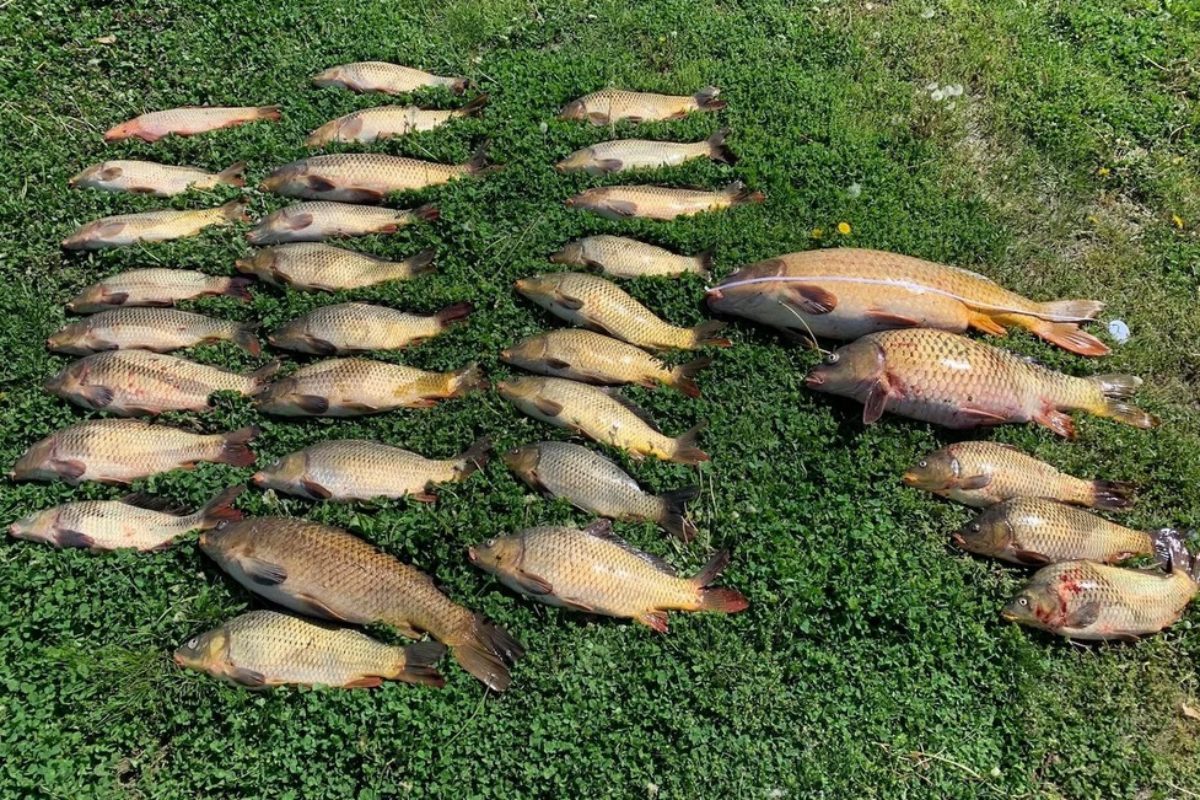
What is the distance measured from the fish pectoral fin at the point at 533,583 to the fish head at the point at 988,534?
8.80ft

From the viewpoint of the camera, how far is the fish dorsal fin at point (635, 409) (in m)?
5.31

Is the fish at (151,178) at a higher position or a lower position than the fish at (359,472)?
higher

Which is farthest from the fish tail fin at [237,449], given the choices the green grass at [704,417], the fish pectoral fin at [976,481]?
the fish pectoral fin at [976,481]

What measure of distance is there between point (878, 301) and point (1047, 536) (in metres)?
1.89

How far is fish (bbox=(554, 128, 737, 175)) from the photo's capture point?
22.2 ft

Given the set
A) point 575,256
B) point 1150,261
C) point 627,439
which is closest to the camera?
point 627,439

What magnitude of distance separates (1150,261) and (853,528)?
3903mm

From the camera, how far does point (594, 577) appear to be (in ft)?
15.0

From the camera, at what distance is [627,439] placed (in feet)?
17.1

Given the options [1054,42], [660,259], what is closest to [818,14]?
[1054,42]

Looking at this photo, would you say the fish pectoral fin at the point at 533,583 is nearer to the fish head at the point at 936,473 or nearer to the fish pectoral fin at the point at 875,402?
the fish pectoral fin at the point at 875,402

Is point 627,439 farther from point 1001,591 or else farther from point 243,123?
point 243,123

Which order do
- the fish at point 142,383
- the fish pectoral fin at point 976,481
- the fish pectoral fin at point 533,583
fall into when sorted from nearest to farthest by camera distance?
the fish pectoral fin at point 533,583 → the fish pectoral fin at point 976,481 → the fish at point 142,383

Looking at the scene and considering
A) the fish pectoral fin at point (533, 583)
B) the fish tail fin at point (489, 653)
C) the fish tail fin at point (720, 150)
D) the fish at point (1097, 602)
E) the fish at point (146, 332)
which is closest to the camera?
the fish tail fin at point (489, 653)
